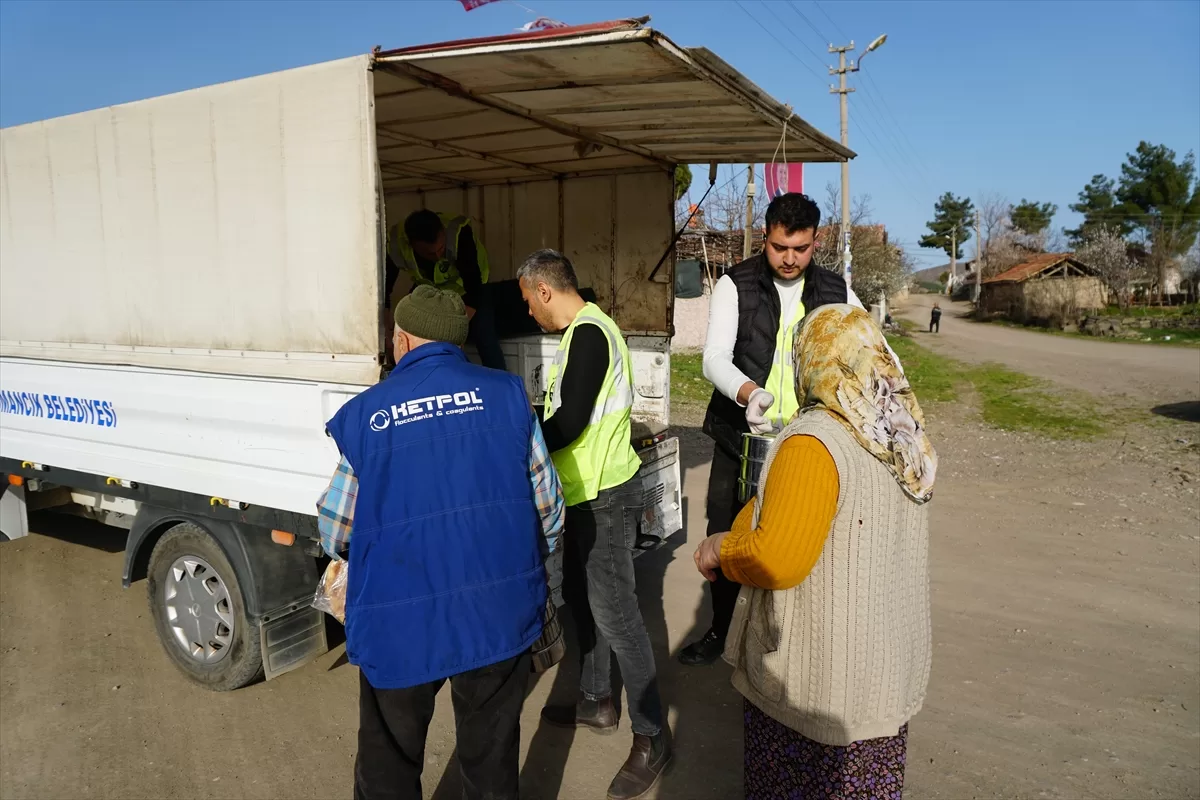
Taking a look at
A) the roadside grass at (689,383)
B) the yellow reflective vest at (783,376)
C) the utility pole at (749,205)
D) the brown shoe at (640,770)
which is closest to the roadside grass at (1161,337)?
the utility pole at (749,205)

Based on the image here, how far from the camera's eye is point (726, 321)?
3242 millimetres

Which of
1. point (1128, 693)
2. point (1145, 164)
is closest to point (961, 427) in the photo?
point (1128, 693)

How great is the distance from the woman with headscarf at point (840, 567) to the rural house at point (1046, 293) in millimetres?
35660

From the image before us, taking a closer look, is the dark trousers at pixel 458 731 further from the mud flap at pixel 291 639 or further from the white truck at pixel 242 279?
the mud flap at pixel 291 639

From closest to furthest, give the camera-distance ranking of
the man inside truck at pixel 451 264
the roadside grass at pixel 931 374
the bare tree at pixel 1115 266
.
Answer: the man inside truck at pixel 451 264 < the roadside grass at pixel 931 374 < the bare tree at pixel 1115 266

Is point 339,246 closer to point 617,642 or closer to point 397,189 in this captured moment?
point 617,642

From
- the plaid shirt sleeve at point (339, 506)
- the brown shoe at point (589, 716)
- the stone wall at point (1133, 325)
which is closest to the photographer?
the plaid shirt sleeve at point (339, 506)

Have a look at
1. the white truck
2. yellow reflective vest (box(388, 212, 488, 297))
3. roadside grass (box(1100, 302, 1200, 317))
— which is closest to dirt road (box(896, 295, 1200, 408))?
roadside grass (box(1100, 302, 1200, 317))

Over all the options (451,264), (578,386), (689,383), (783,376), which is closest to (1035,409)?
(689,383)

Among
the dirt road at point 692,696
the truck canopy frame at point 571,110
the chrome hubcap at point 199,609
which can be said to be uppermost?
the truck canopy frame at point 571,110

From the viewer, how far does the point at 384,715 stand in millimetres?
2000

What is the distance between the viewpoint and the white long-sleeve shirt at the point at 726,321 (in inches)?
122

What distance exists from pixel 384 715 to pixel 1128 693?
3340 mm

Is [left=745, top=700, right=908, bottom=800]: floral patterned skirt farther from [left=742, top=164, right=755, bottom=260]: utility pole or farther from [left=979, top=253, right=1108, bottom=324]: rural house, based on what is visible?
[left=979, top=253, right=1108, bottom=324]: rural house
